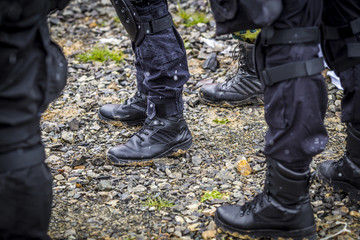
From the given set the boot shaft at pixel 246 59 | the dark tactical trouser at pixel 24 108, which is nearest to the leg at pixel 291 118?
the dark tactical trouser at pixel 24 108

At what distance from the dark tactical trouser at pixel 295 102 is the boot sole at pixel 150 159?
113cm

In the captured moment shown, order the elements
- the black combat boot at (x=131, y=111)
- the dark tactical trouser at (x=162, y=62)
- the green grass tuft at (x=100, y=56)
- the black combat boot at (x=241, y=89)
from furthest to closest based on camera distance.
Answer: the green grass tuft at (x=100, y=56) < the black combat boot at (x=241, y=89) < the black combat boot at (x=131, y=111) < the dark tactical trouser at (x=162, y=62)

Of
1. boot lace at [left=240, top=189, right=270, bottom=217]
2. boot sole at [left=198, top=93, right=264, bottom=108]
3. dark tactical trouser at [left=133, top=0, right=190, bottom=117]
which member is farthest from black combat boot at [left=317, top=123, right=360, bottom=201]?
boot sole at [left=198, top=93, right=264, bottom=108]

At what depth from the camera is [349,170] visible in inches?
99.2

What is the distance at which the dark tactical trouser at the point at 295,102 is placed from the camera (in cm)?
192

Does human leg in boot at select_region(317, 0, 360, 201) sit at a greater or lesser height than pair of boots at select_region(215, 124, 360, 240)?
greater

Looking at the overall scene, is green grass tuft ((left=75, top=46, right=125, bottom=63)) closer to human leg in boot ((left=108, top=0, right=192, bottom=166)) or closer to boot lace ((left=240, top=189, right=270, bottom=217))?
human leg in boot ((left=108, top=0, right=192, bottom=166))

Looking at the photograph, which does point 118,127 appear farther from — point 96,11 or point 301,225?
point 96,11

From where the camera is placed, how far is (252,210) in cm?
230

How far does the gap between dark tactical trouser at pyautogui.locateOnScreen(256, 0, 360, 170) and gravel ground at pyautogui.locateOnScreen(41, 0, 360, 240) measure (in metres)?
0.60

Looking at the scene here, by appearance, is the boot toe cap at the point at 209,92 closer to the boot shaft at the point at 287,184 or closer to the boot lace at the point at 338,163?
the boot lace at the point at 338,163

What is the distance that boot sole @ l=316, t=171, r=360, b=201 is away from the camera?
2523 mm

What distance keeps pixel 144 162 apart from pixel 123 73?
5.69ft

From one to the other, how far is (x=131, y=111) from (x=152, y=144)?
1.79ft
